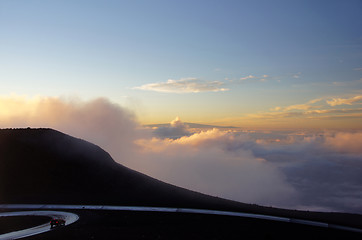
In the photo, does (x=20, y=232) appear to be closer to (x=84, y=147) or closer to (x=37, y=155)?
(x=37, y=155)

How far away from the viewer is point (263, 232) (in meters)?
36.6

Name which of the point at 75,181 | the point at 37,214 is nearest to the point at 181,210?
the point at 37,214

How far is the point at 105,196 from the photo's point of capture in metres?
66.5

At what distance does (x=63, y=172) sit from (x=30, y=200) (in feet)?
55.3

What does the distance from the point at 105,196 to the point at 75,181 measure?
13.4 metres

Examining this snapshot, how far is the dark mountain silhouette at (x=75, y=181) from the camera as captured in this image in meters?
60.3

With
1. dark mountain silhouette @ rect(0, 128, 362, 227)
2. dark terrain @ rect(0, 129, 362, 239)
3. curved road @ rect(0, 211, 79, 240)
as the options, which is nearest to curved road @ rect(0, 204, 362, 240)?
curved road @ rect(0, 211, 79, 240)

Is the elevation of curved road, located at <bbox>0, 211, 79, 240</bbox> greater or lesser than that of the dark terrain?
lesser

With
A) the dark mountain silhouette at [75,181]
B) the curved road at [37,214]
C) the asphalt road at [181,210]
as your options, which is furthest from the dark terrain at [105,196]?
the asphalt road at [181,210]

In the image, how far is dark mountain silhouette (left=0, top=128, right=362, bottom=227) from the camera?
60344 millimetres

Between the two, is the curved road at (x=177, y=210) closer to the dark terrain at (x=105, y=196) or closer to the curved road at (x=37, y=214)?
the curved road at (x=37, y=214)

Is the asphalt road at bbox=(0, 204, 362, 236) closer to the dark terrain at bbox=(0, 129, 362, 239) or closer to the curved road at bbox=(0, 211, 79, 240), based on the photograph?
the dark terrain at bbox=(0, 129, 362, 239)

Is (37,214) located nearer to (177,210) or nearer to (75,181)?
(177,210)

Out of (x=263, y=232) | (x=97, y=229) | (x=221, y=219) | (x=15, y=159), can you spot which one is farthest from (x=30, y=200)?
(x=263, y=232)
